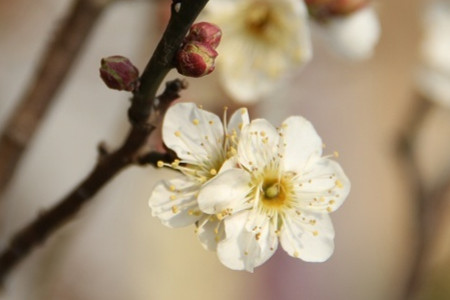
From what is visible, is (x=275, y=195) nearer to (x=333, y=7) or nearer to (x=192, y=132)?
(x=192, y=132)

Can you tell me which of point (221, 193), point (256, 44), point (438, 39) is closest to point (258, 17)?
point (256, 44)

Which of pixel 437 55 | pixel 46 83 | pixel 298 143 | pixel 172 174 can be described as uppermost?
pixel 437 55

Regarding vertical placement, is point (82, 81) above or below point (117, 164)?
below

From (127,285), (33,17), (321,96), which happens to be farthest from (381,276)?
(33,17)

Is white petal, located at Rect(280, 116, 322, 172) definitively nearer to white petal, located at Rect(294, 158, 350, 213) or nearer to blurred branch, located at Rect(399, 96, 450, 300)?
white petal, located at Rect(294, 158, 350, 213)

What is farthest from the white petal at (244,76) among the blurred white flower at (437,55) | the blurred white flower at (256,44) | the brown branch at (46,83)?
the blurred white flower at (437,55)

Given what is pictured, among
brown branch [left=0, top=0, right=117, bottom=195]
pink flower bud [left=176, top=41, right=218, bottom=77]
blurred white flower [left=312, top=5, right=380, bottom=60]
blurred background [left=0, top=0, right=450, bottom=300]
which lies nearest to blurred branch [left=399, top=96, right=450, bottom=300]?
blurred background [left=0, top=0, right=450, bottom=300]

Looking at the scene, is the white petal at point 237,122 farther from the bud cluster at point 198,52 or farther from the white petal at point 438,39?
the white petal at point 438,39

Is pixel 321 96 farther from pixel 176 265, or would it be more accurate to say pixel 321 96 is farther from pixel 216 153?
pixel 216 153
